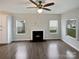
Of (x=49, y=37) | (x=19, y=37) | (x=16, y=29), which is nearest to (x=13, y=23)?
(x=16, y=29)

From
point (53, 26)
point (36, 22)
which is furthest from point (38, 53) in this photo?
point (53, 26)

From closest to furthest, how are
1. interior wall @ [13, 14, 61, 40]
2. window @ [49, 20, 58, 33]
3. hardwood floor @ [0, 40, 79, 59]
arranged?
hardwood floor @ [0, 40, 79, 59] < interior wall @ [13, 14, 61, 40] < window @ [49, 20, 58, 33]

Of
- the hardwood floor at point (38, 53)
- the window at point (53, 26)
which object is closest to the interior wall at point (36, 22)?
the window at point (53, 26)

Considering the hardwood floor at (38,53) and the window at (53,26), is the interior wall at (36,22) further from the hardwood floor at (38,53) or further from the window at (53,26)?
the hardwood floor at (38,53)

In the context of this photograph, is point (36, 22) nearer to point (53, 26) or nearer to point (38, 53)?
point (53, 26)

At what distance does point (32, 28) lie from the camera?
33.5 feet

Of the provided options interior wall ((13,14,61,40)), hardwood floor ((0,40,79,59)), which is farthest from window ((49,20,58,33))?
hardwood floor ((0,40,79,59))

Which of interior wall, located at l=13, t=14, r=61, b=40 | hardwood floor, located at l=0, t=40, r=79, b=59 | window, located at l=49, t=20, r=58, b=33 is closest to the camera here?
hardwood floor, located at l=0, t=40, r=79, b=59

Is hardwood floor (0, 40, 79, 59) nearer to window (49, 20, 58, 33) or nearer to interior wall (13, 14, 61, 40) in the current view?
interior wall (13, 14, 61, 40)

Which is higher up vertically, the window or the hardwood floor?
the window

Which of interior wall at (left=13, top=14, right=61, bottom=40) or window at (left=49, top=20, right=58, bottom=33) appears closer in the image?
interior wall at (left=13, top=14, right=61, bottom=40)

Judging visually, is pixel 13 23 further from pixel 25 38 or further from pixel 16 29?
pixel 25 38

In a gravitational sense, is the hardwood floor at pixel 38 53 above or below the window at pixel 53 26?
below

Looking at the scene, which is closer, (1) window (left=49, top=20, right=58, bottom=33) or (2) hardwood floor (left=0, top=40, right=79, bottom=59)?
(2) hardwood floor (left=0, top=40, right=79, bottom=59)
